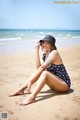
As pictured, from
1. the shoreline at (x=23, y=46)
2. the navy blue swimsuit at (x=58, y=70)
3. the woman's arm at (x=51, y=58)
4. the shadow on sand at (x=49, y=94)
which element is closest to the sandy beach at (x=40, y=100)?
the shadow on sand at (x=49, y=94)

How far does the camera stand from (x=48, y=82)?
188cm

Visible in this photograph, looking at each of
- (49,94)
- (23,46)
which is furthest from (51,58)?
(23,46)

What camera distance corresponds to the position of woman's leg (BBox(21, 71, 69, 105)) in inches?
68.7

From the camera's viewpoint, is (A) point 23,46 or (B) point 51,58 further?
(A) point 23,46

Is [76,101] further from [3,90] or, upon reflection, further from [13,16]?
[13,16]

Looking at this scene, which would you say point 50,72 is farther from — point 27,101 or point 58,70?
point 27,101

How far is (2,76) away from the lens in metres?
2.24

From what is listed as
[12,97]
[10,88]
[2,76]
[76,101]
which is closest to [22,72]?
[2,76]

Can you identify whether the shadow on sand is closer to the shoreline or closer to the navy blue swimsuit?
the navy blue swimsuit

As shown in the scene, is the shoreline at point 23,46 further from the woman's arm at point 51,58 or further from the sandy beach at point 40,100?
the woman's arm at point 51,58

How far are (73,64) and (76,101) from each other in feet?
2.61

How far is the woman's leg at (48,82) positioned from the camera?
68.7 inches

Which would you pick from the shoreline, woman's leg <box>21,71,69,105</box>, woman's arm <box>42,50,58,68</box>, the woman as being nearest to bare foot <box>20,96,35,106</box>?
woman's leg <box>21,71,69,105</box>

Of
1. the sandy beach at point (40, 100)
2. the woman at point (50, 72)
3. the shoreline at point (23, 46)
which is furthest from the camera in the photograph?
the shoreline at point (23, 46)
